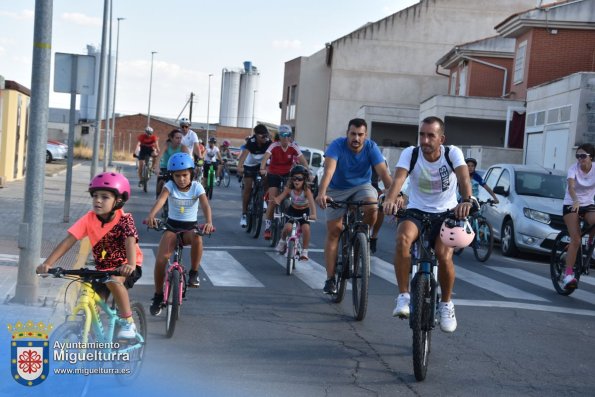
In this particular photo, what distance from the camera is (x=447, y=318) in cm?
691

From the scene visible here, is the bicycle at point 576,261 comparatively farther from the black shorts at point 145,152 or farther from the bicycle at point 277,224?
the black shorts at point 145,152

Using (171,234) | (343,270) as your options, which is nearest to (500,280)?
(343,270)

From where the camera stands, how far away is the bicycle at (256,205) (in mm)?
15711

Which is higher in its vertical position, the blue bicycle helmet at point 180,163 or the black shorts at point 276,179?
the blue bicycle helmet at point 180,163

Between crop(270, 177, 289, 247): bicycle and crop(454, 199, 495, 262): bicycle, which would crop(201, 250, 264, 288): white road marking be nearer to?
crop(270, 177, 289, 247): bicycle

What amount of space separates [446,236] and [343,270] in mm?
2456

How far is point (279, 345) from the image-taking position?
7.44m

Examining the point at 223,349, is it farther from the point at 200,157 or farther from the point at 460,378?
the point at 200,157

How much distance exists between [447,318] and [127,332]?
2.52 metres

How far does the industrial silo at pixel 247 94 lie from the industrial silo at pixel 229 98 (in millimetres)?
440

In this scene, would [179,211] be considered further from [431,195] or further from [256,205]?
[256,205]

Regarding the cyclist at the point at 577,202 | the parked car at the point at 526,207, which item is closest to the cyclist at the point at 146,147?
the parked car at the point at 526,207

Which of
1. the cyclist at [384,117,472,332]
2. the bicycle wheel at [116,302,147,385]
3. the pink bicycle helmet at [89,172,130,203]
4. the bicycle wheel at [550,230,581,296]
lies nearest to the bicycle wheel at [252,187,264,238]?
the bicycle wheel at [550,230,581,296]

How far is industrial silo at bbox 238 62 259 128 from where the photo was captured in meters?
98.2
